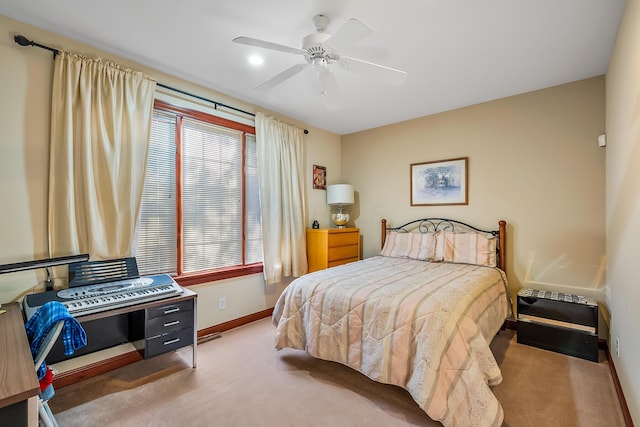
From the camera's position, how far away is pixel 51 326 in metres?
1.27

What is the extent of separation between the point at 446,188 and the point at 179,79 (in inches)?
127

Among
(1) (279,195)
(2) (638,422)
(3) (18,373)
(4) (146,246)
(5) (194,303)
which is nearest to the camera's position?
(3) (18,373)

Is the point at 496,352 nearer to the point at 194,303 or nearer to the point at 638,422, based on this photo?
the point at 638,422

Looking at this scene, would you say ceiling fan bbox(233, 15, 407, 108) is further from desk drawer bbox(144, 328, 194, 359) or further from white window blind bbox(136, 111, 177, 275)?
desk drawer bbox(144, 328, 194, 359)

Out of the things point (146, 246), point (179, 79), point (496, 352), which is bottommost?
point (496, 352)

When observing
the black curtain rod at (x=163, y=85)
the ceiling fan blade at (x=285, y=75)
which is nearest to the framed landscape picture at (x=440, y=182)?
the black curtain rod at (x=163, y=85)

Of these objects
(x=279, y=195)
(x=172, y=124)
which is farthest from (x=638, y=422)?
(x=172, y=124)

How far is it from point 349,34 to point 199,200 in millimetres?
2149

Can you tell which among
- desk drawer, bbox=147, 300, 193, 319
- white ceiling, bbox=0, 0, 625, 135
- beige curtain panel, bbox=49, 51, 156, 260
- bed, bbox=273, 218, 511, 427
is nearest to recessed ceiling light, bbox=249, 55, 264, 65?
white ceiling, bbox=0, 0, 625, 135

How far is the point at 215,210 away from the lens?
A: 3199 millimetres

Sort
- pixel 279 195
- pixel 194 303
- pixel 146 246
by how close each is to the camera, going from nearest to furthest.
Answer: pixel 194 303 < pixel 146 246 < pixel 279 195

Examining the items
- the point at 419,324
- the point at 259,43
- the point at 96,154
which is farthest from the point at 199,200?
the point at 419,324

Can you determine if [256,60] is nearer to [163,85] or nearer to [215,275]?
[163,85]

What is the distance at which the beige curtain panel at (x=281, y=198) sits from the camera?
3.51m
